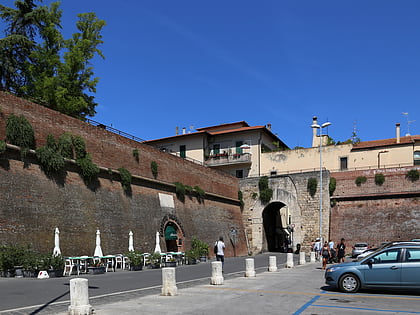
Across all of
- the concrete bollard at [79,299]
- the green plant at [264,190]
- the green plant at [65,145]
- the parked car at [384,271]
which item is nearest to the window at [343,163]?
the green plant at [264,190]

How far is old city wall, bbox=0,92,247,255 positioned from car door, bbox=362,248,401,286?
13556 mm

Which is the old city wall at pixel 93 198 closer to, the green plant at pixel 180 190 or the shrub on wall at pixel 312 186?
the green plant at pixel 180 190

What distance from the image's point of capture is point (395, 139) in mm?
46000

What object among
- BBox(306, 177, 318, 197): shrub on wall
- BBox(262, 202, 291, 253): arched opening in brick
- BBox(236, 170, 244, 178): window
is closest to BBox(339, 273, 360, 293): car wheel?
BBox(306, 177, 318, 197): shrub on wall

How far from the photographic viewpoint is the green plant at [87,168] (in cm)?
2214

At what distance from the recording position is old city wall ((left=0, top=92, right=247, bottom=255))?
18109mm

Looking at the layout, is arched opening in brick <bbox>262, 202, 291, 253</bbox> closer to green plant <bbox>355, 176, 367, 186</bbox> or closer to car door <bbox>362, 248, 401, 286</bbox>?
green plant <bbox>355, 176, 367, 186</bbox>

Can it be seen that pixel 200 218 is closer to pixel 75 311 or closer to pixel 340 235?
pixel 340 235

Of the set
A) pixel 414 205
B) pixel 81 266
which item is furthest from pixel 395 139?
pixel 81 266

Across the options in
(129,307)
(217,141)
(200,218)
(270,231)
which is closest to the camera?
(129,307)

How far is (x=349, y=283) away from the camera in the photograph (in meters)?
11.9

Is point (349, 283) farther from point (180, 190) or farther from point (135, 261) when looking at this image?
point (180, 190)

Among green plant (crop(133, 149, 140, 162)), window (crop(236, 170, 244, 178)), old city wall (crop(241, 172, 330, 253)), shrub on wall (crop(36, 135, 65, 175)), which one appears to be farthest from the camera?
window (crop(236, 170, 244, 178))

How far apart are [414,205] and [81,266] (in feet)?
95.4
